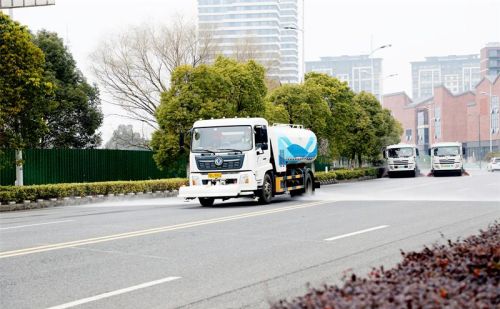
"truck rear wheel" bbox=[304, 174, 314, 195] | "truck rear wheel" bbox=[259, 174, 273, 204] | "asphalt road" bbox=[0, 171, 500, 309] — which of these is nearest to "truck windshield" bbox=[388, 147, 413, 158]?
"truck rear wheel" bbox=[304, 174, 314, 195]

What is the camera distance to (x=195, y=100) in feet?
96.1

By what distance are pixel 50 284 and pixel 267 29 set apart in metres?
179

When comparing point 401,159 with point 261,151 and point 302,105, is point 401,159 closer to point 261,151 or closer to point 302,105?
point 302,105

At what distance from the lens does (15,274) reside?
806 centimetres

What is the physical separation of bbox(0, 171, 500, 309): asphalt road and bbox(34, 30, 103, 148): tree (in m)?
21.1

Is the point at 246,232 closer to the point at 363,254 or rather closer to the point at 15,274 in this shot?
the point at 363,254

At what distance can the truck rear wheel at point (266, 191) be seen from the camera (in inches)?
802

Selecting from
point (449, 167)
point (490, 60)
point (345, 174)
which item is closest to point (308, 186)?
point (345, 174)

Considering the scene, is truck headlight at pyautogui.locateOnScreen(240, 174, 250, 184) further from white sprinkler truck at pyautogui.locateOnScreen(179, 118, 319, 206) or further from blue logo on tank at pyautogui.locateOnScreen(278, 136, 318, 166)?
blue logo on tank at pyautogui.locateOnScreen(278, 136, 318, 166)

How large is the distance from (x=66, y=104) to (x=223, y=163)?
18.7 metres

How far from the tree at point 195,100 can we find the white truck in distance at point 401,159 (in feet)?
76.4

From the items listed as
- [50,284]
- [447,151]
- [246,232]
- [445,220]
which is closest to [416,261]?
[50,284]

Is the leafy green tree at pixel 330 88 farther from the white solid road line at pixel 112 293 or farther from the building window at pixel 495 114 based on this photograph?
the building window at pixel 495 114

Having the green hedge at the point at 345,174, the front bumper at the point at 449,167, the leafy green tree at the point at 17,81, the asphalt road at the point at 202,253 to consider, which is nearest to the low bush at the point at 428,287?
the asphalt road at the point at 202,253
